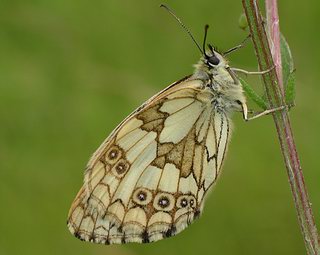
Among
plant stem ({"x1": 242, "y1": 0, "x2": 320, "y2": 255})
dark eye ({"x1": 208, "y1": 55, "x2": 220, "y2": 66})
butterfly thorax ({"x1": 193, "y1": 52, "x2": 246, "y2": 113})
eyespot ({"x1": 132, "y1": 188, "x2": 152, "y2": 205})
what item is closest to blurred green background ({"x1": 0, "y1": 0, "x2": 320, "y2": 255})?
eyespot ({"x1": 132, "y1": 188, "x2": 152, "y2": 205})

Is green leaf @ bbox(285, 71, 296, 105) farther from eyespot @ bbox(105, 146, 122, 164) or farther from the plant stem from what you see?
eyespot @ bbox(105, 146, 122, 164)

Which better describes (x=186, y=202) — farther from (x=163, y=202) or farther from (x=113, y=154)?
(x=113, y=154)

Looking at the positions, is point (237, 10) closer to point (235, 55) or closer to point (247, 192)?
point (235, 55)

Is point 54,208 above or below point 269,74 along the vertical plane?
above

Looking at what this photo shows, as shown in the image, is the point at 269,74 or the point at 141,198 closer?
the point at 269,74

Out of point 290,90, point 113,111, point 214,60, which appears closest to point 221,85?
point 214,60

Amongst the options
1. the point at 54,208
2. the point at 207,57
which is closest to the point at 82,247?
the point at 54,208
